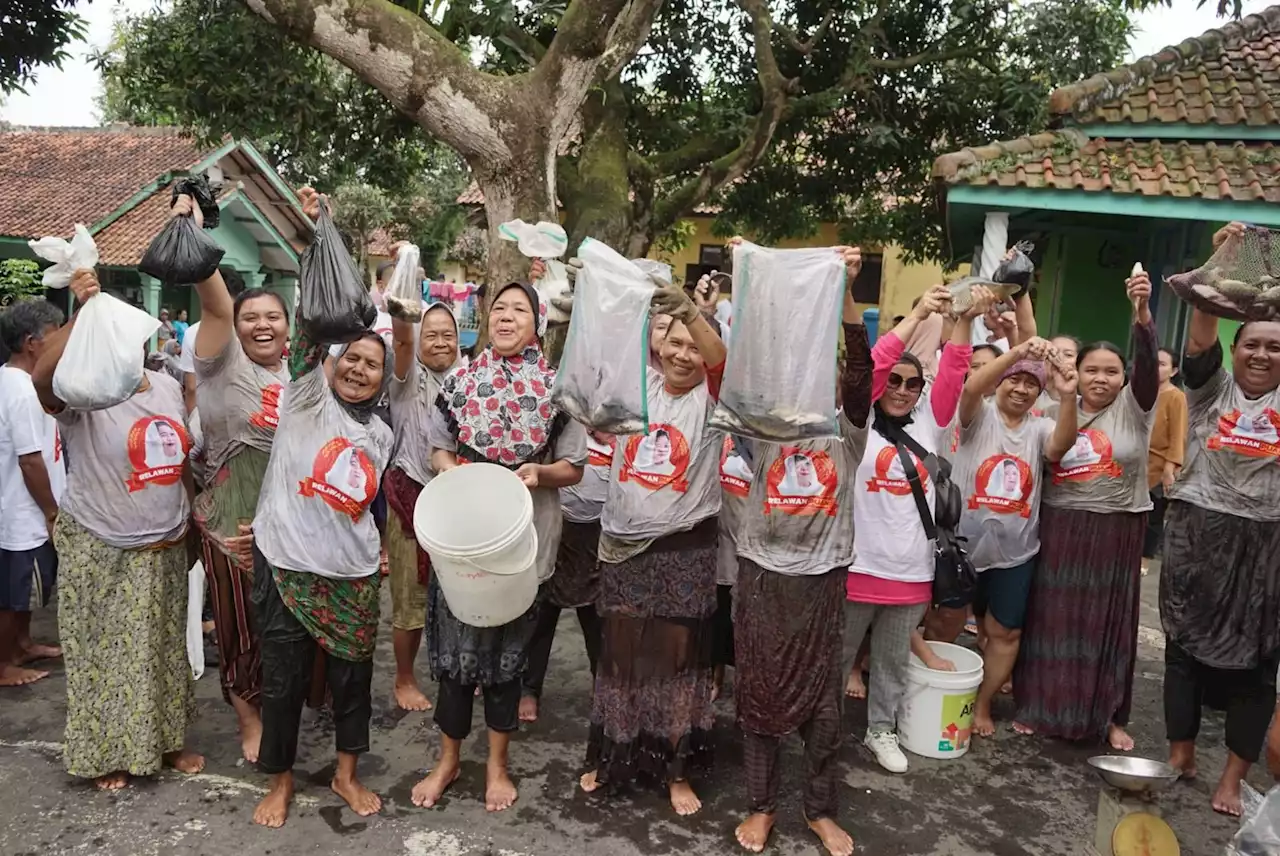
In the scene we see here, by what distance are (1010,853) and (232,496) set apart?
300 centimetres

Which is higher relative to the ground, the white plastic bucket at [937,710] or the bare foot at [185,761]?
the white plastic bucket at [937,710]

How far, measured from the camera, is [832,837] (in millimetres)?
3090

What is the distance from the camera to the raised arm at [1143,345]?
330 cm

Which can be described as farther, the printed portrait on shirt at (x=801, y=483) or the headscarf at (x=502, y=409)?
the headscarf at (x=502, y=409)

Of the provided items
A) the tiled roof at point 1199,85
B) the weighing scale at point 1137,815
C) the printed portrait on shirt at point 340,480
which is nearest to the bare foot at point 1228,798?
the weighing scale at point 1137,815

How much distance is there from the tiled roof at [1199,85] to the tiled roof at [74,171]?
1231 cm

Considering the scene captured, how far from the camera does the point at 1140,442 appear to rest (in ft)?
12.4

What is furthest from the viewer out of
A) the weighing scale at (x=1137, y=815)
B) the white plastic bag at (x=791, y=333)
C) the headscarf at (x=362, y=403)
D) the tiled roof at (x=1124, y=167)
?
the tiled roof at (x=1124, y=167)

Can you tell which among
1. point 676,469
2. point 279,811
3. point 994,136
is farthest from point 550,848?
point 994,136

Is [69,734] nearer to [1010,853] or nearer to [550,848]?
[550,848]

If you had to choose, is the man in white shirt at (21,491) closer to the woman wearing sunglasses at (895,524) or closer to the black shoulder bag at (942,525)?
the woman wearing sunglasses at (895,524)

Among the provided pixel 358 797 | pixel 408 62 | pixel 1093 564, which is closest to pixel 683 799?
pixel 358 797

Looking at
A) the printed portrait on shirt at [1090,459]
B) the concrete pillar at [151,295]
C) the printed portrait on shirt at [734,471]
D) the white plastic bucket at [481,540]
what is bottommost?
the white plastic bucket at [481,540]

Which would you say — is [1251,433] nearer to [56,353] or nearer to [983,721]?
[983,721]
